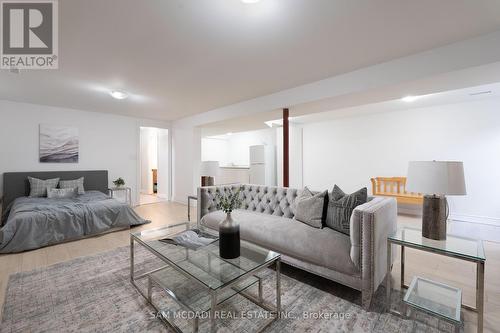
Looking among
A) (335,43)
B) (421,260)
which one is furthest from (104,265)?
(421,260)

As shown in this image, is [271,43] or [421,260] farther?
[421,260]

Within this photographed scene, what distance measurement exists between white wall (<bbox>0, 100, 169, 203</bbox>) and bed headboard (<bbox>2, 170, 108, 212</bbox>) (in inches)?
7.2

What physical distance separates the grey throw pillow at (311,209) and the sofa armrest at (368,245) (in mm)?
502

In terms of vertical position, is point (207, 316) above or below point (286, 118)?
below

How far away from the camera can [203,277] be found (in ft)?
4.89

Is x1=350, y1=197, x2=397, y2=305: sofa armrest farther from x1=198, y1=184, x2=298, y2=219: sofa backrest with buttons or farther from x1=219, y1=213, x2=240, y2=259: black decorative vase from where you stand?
x1=198, y1=184, x2=298, y2=219: sofa backrest with buttons

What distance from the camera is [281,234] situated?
2.28 metres

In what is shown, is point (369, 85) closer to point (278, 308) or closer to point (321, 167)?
point (278, 308)

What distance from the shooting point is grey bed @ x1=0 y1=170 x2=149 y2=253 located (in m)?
2.89

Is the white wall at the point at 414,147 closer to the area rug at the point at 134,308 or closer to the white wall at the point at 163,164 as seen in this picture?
the area rug at the point at 134,308

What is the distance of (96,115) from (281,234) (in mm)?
5363

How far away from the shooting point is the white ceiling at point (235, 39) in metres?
1.79

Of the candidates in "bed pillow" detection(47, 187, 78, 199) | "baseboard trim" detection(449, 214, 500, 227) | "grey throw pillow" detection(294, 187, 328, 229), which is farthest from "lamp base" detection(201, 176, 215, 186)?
"baseboard trim" detection(449, 214, 500, 227)

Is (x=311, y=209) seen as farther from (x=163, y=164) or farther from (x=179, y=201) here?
(x=163, y=164)
